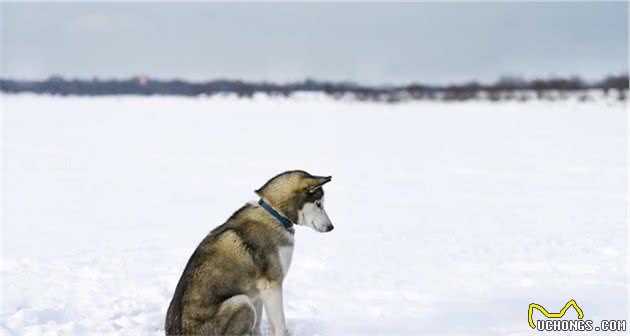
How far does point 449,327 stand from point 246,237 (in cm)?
213

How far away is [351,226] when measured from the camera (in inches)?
410

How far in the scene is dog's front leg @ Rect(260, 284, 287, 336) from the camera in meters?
5.06

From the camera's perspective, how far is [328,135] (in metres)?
26.4

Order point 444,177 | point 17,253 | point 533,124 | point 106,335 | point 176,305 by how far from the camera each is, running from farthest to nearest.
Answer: point 533,124
point 444,177
point 17,253
point 106,335
point 176,305

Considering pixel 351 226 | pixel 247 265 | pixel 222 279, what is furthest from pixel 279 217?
pixel 351 226

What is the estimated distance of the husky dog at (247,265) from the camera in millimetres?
4793

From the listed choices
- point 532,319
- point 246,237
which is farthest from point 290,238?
point 532,319

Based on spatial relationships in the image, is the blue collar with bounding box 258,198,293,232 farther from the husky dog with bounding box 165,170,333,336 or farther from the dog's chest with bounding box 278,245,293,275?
the dog's chest with bounding box 278,245,293,275

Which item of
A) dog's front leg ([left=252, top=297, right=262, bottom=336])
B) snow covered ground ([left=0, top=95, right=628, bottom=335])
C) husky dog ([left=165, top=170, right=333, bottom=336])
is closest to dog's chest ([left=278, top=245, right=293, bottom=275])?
husky dog ([left=165, top=170, right=333, bottom=336])

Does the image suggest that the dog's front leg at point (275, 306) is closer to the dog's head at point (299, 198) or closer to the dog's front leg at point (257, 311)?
the dog's front leg at point (257, 311)

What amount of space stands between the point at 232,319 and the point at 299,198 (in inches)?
36.5

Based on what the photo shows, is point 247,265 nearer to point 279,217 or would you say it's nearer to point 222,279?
point 222,279

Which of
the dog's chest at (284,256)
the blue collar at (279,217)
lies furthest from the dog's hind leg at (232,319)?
the blue collar at (279,217)

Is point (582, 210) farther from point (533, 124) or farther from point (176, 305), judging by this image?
point (533, 124)
